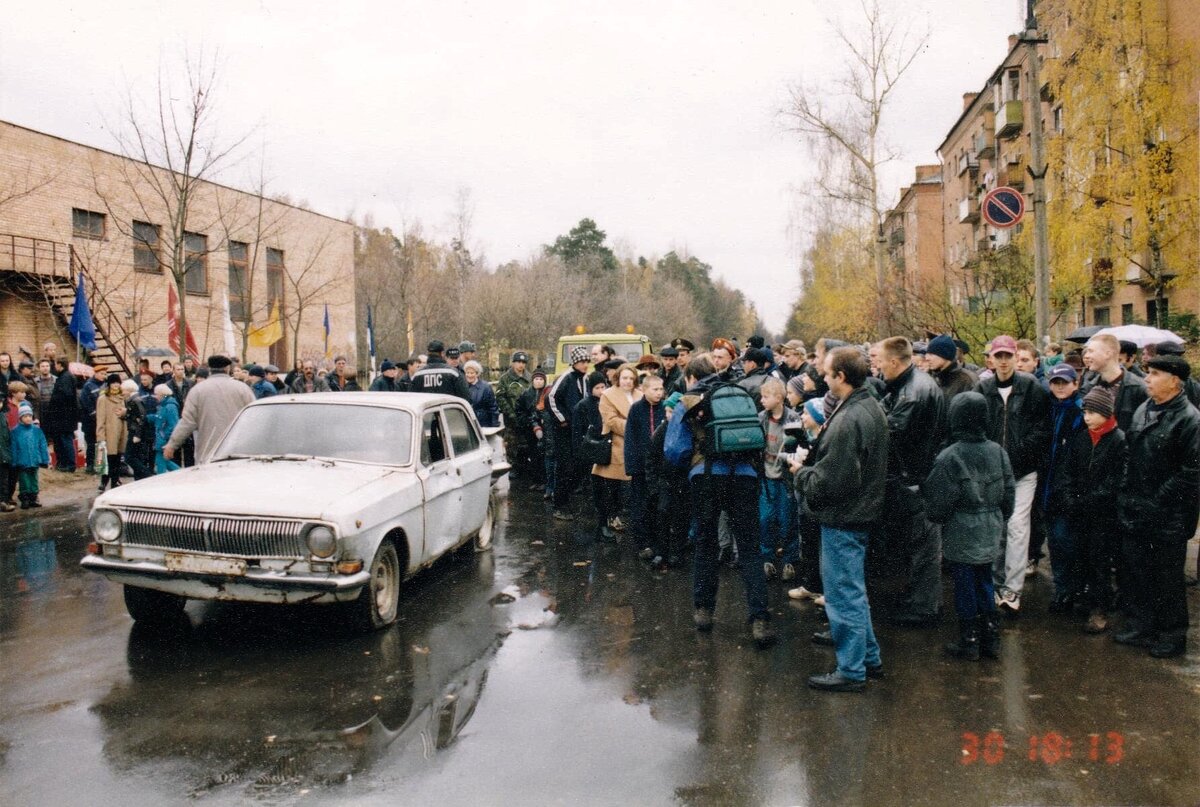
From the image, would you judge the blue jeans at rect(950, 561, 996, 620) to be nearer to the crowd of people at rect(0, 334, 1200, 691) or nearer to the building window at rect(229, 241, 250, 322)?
the crowd of people at rect(0, 334, 1200, 691)

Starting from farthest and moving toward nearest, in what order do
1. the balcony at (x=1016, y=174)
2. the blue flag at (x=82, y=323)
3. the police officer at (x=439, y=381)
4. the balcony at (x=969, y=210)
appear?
the balcony at (x=969, y=210)
the balcony at (x=1016, y=174)
the blue flag at (x=82, y=323)
the police officer at (x=439, y=381)

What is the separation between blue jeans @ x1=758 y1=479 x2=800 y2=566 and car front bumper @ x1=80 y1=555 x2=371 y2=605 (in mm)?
3574

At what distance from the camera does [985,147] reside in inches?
1903

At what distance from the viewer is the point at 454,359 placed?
13.6 m

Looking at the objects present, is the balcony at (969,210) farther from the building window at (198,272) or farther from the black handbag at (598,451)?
the black handbag at (598,451)

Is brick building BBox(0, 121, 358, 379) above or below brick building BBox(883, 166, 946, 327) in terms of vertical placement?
below

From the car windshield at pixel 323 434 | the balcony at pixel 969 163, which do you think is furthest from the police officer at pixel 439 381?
the balcony at pixel 969 163

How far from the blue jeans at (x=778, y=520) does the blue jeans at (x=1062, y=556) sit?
204 centimetres

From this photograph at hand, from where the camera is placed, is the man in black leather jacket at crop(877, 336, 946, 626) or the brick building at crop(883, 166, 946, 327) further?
the brick building at crop(883, 166, 946, 327)

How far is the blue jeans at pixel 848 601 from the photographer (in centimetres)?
520

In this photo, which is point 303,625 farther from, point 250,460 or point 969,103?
point 969,103

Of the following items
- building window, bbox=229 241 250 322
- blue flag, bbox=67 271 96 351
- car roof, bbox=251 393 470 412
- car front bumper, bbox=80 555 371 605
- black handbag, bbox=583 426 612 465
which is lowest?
car front bumper, bbox=80 555 371 605

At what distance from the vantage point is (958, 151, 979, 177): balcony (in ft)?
173

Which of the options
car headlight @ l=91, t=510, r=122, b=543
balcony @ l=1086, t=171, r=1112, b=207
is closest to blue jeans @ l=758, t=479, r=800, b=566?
car headlight @ l=91, t=510, r=122, b=543
